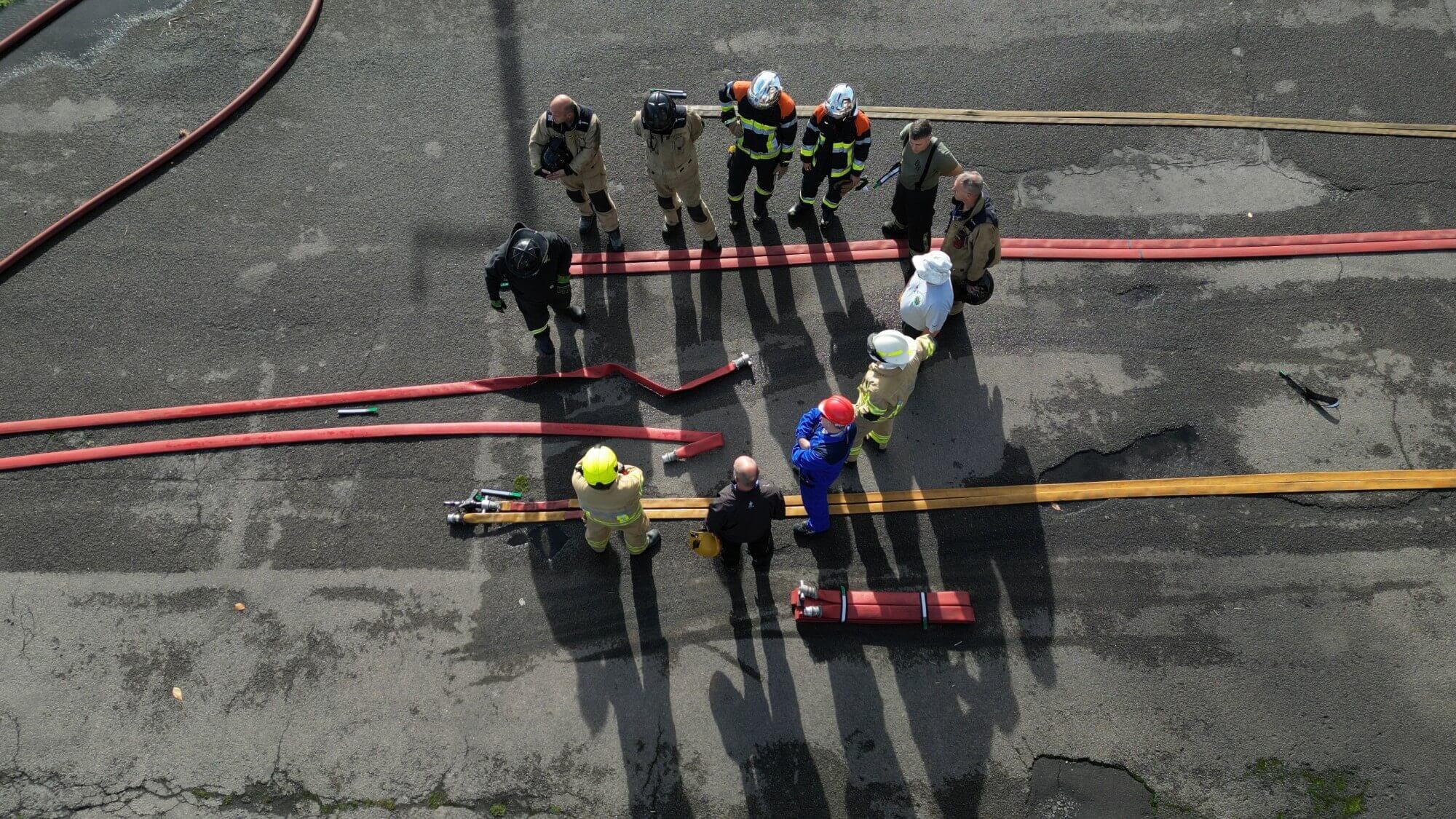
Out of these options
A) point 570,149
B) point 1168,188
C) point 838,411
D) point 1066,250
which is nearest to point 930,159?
point 1066,250

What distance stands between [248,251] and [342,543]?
365 centimetres

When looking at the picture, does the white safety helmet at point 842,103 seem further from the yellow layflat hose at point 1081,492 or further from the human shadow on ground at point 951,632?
the yellow layflat hose at point 1081,492

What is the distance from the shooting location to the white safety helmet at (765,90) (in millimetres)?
7137

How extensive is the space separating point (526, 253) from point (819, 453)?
304cm

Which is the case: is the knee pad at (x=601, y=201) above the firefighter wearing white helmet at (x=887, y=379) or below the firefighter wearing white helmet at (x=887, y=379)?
above

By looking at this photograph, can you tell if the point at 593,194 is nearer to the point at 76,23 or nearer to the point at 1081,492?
the point at 1081,492

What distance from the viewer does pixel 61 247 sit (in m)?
8.52

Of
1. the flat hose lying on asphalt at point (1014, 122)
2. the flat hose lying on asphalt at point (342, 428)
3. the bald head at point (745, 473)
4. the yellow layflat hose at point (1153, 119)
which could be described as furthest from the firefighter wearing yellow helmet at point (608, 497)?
the yellow layflat hose at point (1153, 119)

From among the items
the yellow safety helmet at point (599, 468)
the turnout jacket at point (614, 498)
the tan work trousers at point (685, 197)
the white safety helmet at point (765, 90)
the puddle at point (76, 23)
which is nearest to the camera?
the yellow safety helmet at point (599, 468)

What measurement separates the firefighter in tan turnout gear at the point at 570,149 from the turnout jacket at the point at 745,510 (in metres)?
3.77

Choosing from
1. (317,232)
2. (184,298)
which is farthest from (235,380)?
(317,232)

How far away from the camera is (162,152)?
902 centimetres

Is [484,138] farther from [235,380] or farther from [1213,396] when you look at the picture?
[1213,396]

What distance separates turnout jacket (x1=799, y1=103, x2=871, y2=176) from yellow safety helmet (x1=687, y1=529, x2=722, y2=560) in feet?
12.8
